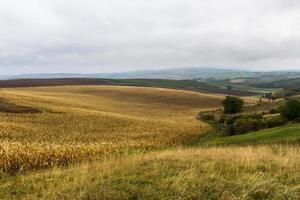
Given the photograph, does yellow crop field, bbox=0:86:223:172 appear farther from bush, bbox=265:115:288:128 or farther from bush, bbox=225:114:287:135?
bush, bbox=265:115:288:128

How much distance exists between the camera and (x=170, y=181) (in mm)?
11062

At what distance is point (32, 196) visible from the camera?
33.6 feet

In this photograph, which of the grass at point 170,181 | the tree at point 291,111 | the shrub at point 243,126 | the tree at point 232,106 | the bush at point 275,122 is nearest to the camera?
the grass at point 170,181

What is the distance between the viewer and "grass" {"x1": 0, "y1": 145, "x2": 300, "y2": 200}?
10.1 m

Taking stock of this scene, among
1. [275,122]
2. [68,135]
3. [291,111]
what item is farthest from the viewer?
[291,111]

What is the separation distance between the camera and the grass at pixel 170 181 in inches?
399

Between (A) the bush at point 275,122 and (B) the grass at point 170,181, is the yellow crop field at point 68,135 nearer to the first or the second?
(B) the grass at point 170,181

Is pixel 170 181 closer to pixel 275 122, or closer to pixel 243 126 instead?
pixel 243 126

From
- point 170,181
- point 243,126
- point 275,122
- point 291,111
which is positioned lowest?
point 243,126

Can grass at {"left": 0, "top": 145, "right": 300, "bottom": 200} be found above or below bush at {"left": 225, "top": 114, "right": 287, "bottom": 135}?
above

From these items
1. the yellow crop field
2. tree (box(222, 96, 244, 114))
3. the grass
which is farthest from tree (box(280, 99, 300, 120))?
the grass

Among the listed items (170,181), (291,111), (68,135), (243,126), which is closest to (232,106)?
(291,111)

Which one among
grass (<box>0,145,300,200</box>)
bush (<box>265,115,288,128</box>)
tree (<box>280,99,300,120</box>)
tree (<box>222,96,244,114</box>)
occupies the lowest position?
tree (<box>222,96,244,114</box>)

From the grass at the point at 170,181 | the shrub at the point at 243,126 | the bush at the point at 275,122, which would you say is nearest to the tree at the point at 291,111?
the bush at the point at 275,122
